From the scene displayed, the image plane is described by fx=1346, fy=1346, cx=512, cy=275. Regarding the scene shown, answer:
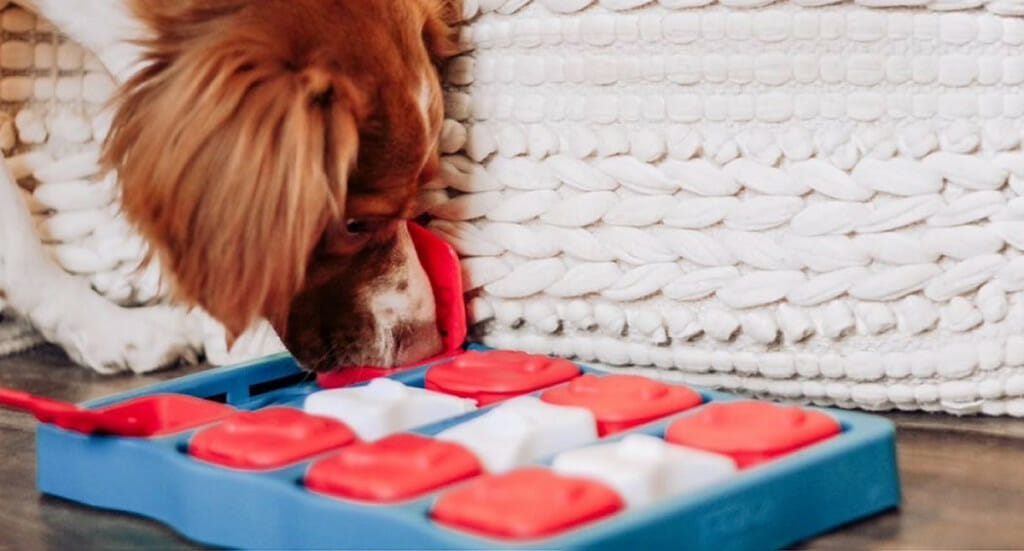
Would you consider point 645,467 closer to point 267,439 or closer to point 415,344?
point 267,439

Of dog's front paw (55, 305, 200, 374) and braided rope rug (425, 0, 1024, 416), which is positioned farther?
dog's front paw (55, 305, 200, 374)

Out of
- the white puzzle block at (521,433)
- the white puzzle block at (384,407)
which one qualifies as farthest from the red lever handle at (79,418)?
the white puzzle block at (521,433)

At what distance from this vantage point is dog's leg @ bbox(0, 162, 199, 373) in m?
1.50

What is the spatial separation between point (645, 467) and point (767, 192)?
0.41 m

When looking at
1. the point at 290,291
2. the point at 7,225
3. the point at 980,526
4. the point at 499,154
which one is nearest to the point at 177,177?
the point at 290,291

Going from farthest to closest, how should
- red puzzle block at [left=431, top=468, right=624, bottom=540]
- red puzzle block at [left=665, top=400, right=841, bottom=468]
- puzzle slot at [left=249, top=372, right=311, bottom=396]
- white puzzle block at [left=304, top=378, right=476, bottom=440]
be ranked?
puzzle slot at [left=249, top=372, right=311, bottom=396]
white puzzle block at [left=304, top=378, right=476, bottom=440]
red puzzle block at [left=665, top=400, right=841, bottom=468]
red puzzle block at [left=431, top=468, right=624, bottom=540]

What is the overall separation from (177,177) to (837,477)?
0.56 m

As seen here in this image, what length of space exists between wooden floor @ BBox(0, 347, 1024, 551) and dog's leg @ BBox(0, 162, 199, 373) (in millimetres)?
292

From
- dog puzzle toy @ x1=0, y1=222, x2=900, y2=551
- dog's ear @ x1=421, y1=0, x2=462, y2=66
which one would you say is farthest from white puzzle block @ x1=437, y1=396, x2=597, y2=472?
dog's ear @ x1=421, y1=0, x2=462, y2=66

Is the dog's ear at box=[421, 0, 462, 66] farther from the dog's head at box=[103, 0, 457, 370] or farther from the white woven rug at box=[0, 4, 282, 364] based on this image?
the white woven rug at box=[0, 4, 282, 364]

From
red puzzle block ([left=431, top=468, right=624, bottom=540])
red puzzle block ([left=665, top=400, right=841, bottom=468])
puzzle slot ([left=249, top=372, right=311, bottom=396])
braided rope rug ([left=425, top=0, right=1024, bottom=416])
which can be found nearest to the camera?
red puzzle block ([left=431, top=468, right=624, bottom=540])

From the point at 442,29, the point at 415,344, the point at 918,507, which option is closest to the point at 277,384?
the point at 415,344

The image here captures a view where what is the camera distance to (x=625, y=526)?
0.73 meters

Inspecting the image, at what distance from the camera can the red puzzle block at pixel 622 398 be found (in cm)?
95
